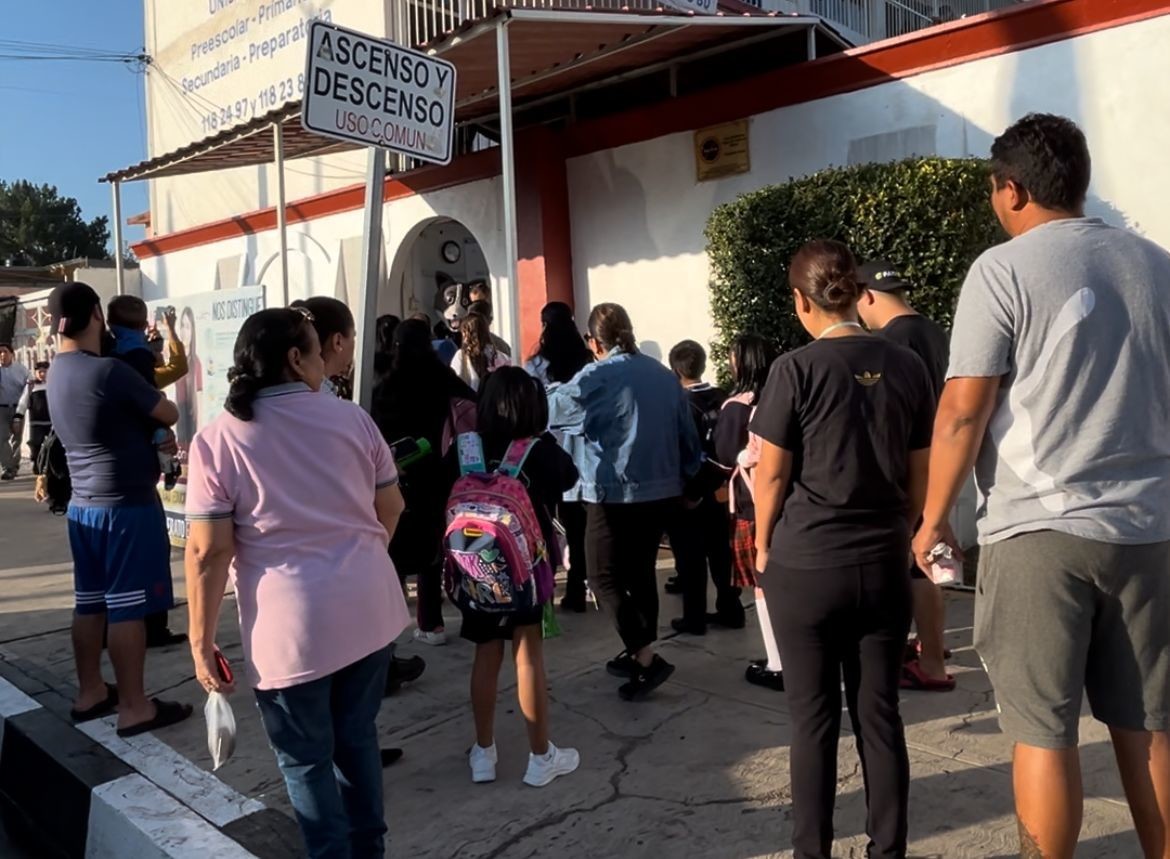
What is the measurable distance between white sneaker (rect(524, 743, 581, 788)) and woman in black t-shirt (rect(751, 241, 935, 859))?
105 cm

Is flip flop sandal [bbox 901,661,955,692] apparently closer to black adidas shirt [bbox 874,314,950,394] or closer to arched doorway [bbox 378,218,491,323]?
black adidas shirt [bbox 874,314,950,394]

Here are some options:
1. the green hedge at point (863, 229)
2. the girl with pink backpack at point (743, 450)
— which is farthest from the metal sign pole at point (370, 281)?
the green hedge at point (863, 229)

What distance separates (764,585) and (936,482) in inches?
24.9

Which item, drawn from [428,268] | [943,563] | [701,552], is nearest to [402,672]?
[701,552]

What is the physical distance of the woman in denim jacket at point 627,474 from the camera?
4.18 m

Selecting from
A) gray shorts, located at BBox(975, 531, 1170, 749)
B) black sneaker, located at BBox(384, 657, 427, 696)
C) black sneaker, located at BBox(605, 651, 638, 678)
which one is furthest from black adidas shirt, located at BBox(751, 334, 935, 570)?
black sneaker, located at BBox(384, 657, 427, 696)

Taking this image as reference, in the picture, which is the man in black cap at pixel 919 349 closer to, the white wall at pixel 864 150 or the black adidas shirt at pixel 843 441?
the black adidas shirt at pixel 843 441

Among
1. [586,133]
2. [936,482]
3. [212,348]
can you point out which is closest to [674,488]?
[936,482]

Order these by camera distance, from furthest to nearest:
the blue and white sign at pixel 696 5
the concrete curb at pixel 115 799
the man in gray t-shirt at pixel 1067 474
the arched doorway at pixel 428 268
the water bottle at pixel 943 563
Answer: the arched doorway at pixel 428 268, the blue and white sign at pixel 696 5, the concrete curb at pixel 115 799, the water bottle at pixel 943 563, the man in gray t-shirt at pixel 1067 474

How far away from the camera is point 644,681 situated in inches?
164

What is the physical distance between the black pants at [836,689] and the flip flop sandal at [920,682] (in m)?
1.50

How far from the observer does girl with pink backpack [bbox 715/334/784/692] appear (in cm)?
423

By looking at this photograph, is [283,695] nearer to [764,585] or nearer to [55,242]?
[764,585]

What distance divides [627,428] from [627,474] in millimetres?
211
